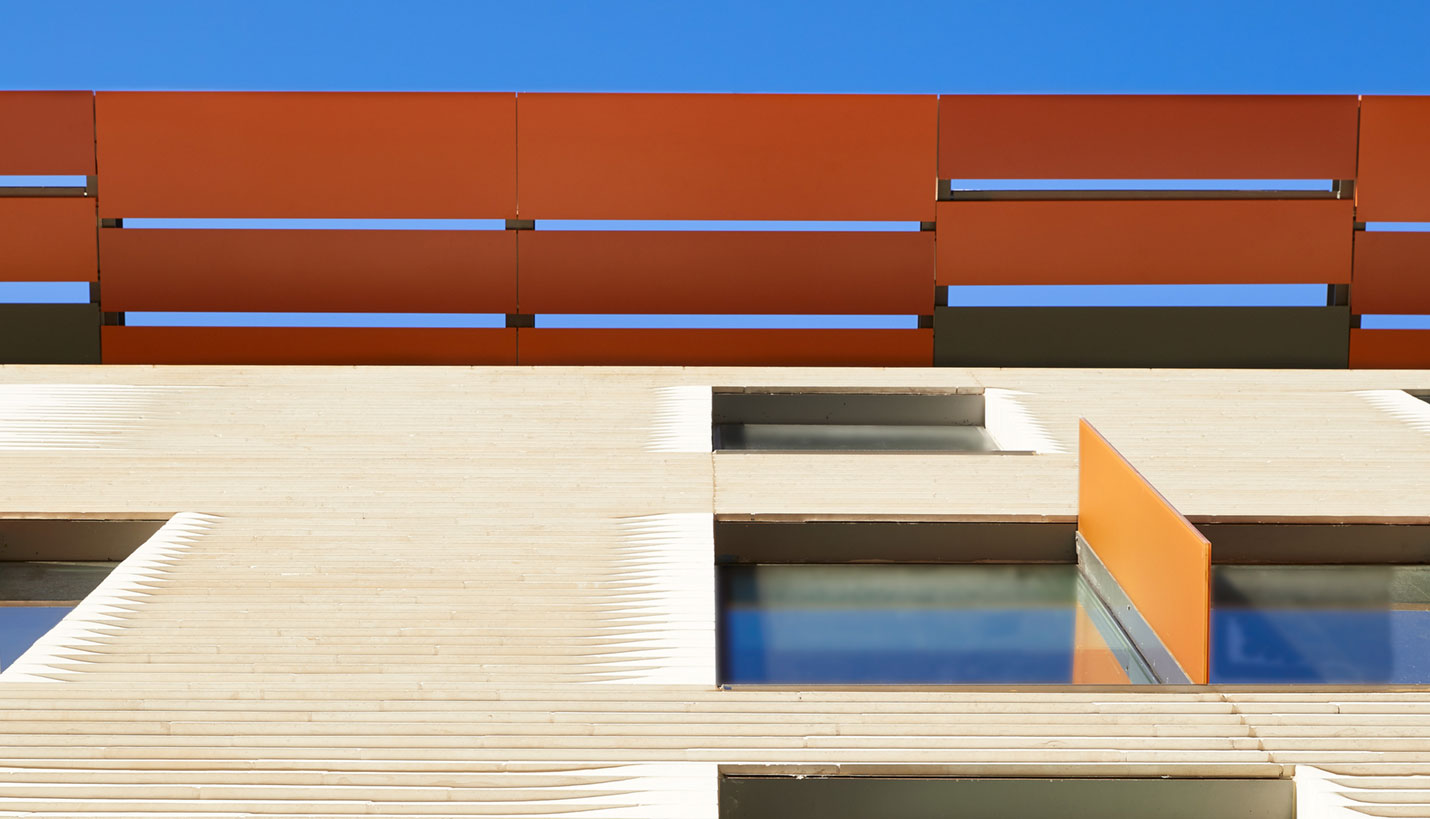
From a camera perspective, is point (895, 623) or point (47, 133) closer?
point (895, 623)

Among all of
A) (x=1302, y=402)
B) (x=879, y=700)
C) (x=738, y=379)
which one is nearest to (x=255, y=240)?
(x=738, y=379)

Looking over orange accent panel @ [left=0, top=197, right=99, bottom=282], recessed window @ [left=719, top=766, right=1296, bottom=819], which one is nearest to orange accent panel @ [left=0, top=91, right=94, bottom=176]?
orange accent panel @ [left=0, top=197, right=99, bottom=282]

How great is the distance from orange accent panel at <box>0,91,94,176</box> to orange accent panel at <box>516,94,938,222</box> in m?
1.85

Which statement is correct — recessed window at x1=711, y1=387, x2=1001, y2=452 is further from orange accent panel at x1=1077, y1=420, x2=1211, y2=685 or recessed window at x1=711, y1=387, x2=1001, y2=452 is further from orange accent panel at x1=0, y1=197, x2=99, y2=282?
orange accent panel at x1=0, y1=197, x2=99, y2=282

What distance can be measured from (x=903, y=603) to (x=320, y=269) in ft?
11.4

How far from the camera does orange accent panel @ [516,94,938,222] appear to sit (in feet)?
18.8

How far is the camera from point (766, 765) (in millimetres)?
1752

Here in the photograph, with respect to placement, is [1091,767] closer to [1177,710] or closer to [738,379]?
[1177,710]

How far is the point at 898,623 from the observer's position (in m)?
3.21

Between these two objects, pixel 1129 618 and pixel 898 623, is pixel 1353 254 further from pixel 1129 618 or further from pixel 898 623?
pixel 1129 618

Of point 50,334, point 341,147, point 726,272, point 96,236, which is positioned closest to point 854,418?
point 726,272

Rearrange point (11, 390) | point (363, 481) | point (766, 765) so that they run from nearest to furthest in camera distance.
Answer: point (766, 765)
point (363, 481)
point (11, 390)

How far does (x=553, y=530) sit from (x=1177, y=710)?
1361 millimetres

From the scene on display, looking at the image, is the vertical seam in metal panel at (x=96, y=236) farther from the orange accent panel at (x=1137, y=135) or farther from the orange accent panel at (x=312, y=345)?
the orange accent panel at (x=1137, y=135)
